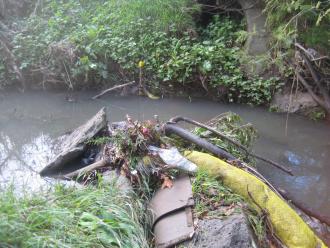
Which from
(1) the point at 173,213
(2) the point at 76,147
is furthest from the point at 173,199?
(2) the point at 76,147

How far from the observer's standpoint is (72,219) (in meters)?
2.70

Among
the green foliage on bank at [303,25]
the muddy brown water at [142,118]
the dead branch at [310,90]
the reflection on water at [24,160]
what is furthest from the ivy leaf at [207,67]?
the reflection on water at [24,160]

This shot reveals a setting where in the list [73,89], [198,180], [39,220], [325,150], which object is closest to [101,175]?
[198,180]

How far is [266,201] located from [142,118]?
334cm

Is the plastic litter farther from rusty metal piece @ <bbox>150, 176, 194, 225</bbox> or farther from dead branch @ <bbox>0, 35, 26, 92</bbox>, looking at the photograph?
dead branch @ <bbox>0, 35, 26, 92</bbox>

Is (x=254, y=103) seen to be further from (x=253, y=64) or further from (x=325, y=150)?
(x=325, y=150)

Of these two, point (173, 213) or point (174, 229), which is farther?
point (173, 213)

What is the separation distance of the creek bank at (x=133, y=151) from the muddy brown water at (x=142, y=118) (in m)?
0.76

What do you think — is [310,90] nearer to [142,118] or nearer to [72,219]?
[142,118]

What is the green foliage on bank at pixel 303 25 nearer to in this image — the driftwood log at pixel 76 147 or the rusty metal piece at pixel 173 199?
the driftwood log at pixel 76 147

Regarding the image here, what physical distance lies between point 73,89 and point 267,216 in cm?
527

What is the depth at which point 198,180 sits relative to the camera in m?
3.58

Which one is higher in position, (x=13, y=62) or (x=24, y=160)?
(x=13, y=62)

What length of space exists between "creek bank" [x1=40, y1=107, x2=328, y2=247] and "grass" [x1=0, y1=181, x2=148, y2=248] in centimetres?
44
